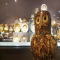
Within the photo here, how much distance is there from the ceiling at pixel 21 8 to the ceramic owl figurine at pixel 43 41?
77cm

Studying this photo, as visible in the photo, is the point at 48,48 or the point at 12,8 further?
the point at 12,8

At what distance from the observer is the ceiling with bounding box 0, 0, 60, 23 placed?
152 centimetres

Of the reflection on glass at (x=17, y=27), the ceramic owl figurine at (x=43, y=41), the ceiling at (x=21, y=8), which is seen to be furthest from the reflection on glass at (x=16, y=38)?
the ceramic owl figurine at (x=43, y=41)

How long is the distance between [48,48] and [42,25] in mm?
198

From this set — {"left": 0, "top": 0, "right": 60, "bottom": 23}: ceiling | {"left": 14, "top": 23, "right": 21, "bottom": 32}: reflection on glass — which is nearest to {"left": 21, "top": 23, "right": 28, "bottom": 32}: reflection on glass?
{"left": 14, "top": 23, "right": 21, "bottom": 32}: reflection on glass

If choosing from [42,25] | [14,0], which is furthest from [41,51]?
[14,0]

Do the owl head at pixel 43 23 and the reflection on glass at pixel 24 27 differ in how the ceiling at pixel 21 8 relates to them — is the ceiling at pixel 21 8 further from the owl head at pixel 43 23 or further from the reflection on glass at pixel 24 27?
the owl head at pixel 43 23

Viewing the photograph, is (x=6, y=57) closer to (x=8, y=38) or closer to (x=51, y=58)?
(x=8, y=38)

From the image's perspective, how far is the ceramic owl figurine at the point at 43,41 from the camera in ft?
2.44

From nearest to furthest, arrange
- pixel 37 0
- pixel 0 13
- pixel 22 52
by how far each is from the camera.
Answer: pixel 22 52 < pixel 37 0 < pixel 0 13

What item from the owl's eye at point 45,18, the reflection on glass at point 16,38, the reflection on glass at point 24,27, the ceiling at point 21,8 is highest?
the ceiling at point 21,8

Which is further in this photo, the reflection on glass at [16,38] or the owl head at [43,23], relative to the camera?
the reflection on glass at [16,38]

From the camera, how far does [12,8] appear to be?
5.32ft

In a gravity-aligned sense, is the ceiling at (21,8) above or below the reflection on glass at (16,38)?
above
